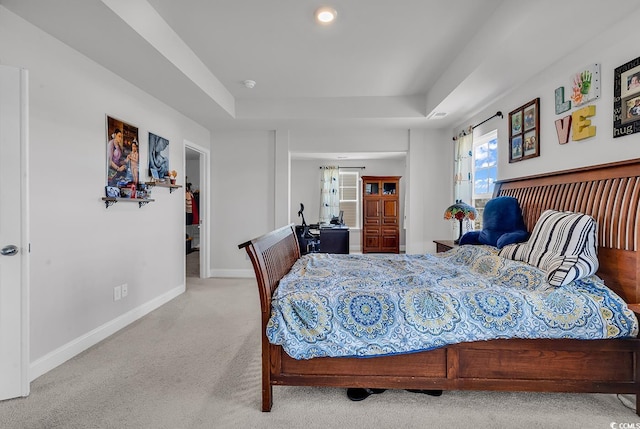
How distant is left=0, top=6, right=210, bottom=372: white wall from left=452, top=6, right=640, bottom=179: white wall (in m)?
3.58

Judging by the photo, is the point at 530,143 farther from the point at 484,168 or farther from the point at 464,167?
the point at 464,167

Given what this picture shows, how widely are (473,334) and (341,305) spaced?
695 millimetres

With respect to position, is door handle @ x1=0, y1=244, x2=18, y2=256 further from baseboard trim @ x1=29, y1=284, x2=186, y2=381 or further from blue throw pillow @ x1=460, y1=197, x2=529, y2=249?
blue throw pillow @ x1=460, y1=197, x2=529, y2=249

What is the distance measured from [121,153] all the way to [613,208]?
12.4ft

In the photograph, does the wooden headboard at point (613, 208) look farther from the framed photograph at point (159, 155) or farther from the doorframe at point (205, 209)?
the doorframe at point (205, 209)

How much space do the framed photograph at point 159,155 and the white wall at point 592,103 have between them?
12.2 feet

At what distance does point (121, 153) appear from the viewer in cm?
296

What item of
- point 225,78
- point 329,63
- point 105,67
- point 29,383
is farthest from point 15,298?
point 329,63

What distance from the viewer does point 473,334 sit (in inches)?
65.1

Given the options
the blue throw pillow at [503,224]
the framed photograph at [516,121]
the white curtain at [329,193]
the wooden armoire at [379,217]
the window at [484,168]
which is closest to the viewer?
the blue throw pillow at [503,224]

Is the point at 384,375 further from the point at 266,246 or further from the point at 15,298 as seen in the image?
the point at 15,298

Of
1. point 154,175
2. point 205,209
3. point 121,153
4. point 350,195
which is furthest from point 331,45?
point 350,195

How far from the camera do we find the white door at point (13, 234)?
5.91 ft

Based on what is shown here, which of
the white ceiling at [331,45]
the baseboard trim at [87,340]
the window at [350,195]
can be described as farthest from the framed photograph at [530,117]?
the window at [350,195]
